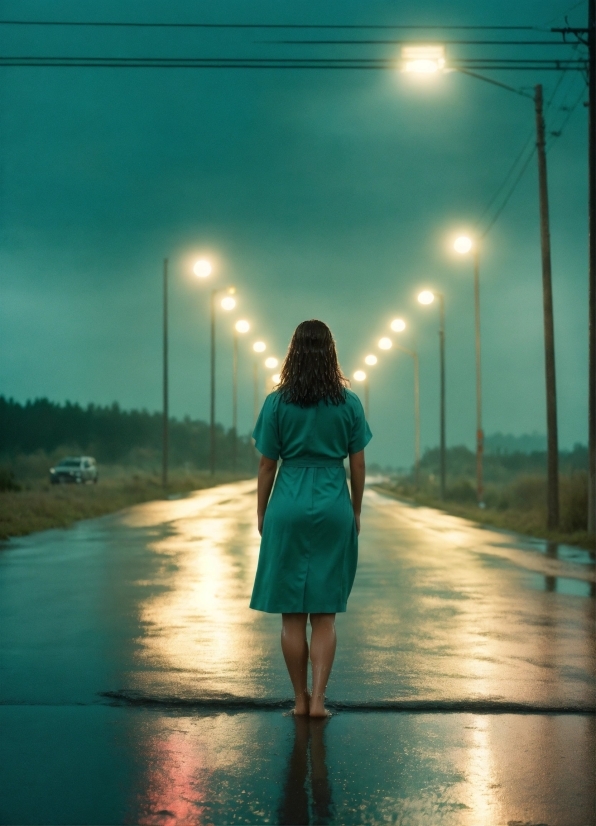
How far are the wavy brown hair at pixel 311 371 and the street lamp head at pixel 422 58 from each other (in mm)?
14596

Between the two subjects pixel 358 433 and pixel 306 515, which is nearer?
pixel 306 515

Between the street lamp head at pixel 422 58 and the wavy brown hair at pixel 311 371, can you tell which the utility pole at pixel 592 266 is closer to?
the street lamp head at pixel 422 58

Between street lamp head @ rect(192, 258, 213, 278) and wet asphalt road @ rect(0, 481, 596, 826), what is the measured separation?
26.7 metres

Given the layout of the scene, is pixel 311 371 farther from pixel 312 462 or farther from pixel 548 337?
pixel 548 337

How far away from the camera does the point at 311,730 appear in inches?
246

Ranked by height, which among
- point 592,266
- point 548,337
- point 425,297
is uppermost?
point 425,297

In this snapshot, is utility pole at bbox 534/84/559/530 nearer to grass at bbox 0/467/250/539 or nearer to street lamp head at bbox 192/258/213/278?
grass at bbox 0/467/250/539

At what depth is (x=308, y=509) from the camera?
6422mm

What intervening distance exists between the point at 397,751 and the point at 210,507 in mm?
29652

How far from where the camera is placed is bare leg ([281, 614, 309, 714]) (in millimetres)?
6543

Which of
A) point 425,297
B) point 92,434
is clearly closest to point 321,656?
point 425,297

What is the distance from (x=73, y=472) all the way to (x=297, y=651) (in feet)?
195

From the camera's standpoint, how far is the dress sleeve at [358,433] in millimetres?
6582

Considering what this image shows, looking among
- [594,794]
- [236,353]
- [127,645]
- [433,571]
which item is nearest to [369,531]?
[433,571]
